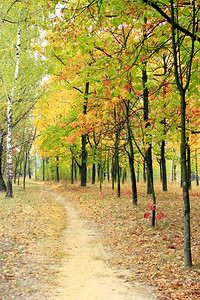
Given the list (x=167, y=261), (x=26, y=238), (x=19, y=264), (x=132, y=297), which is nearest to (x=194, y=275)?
(x=167, y=261)

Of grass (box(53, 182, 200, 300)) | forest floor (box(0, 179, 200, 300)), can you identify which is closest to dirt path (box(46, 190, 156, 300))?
forest floor (box(0, 179, 200, 300))

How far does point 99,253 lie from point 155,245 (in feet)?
5.37

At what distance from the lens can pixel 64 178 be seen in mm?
35344

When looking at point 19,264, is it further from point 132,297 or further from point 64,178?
point 64,178

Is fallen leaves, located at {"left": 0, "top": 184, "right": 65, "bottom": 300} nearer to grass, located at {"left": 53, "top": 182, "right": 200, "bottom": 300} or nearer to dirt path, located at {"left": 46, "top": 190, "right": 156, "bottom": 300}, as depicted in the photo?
dirt path, located at {"left": 46, "top": 190, "right": 156, "bottom": 300}

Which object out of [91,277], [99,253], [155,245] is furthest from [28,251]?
[155,245]

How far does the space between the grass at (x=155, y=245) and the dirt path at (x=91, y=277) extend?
32cm

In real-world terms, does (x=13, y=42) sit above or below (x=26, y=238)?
above

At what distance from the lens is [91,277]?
5.30 m

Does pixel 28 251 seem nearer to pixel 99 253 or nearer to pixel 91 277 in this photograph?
pixel 99 253

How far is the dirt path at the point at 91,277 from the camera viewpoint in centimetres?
442

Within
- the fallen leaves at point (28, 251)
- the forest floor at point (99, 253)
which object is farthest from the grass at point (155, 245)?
the fallen leaves at point (28, 251)

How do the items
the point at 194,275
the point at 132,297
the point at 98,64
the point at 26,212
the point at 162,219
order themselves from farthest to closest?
the point at 26,212 < the point at 162,219 < the point at 98,64 < the point at 194,275 < the point at 132,297

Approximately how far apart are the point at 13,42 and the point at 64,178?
22513 millimetres
